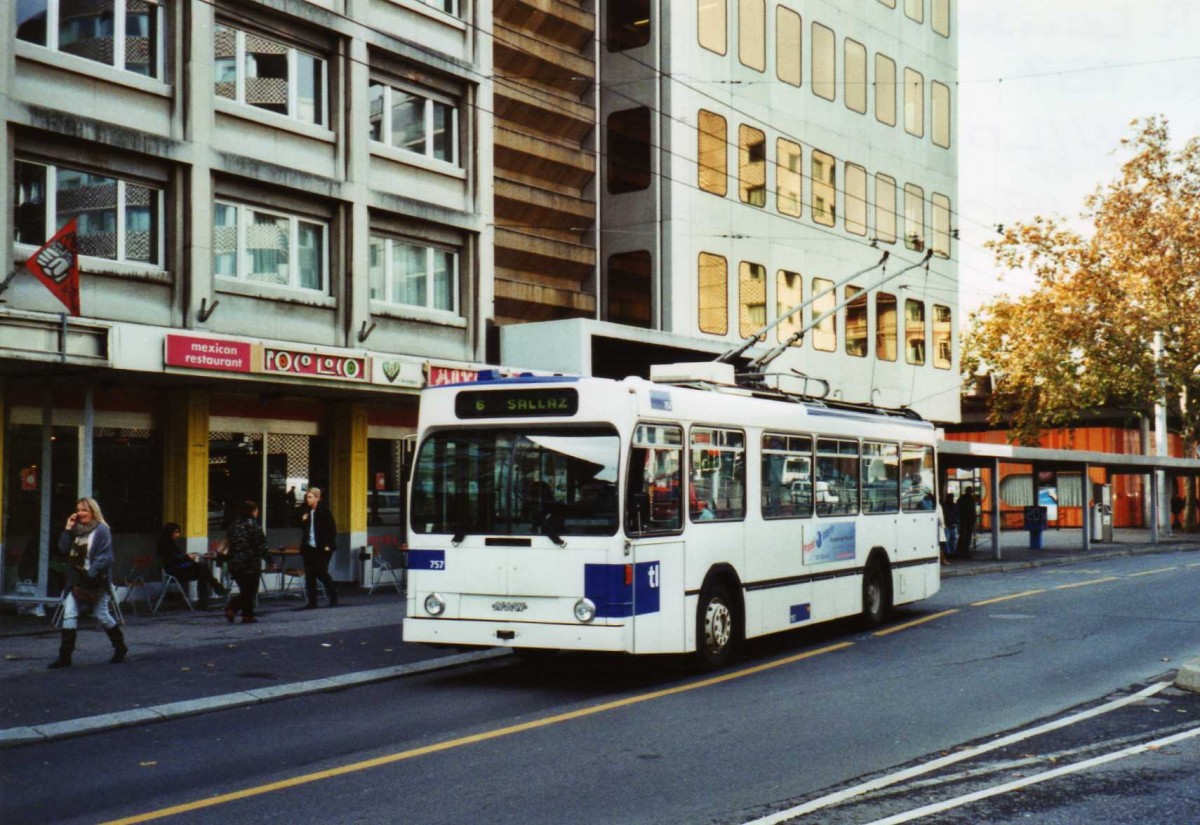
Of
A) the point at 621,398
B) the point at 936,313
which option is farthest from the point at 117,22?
→ the point at 936,313

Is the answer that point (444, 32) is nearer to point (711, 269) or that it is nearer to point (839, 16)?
point (711, 269)

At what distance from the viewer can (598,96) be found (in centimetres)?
3106

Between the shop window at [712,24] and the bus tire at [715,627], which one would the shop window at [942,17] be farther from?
the bus tire at [715,627]

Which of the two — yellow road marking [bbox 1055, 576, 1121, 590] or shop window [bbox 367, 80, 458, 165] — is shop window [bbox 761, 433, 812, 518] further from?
shop window [bbox 367, 80, 458, 165]

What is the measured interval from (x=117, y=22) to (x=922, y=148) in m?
28.5

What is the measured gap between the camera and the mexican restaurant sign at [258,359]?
1827 centimetres

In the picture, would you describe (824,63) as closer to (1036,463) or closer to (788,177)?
(788,177)

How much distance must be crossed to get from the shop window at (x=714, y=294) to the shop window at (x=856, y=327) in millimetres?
6679

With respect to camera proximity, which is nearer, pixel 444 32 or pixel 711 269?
pixel 444 32

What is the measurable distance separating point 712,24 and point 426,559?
2334 centimetres

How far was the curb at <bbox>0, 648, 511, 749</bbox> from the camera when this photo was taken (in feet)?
32.7

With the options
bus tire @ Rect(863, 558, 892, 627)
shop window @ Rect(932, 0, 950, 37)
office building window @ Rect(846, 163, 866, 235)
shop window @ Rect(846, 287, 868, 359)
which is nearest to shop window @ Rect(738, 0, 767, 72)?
office building window @ Rect(846, 163, 866, 235)

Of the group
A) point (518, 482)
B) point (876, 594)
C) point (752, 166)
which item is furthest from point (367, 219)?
point (752, 166)

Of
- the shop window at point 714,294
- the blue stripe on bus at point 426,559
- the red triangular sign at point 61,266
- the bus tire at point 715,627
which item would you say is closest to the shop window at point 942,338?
the shop window at point 714,294
